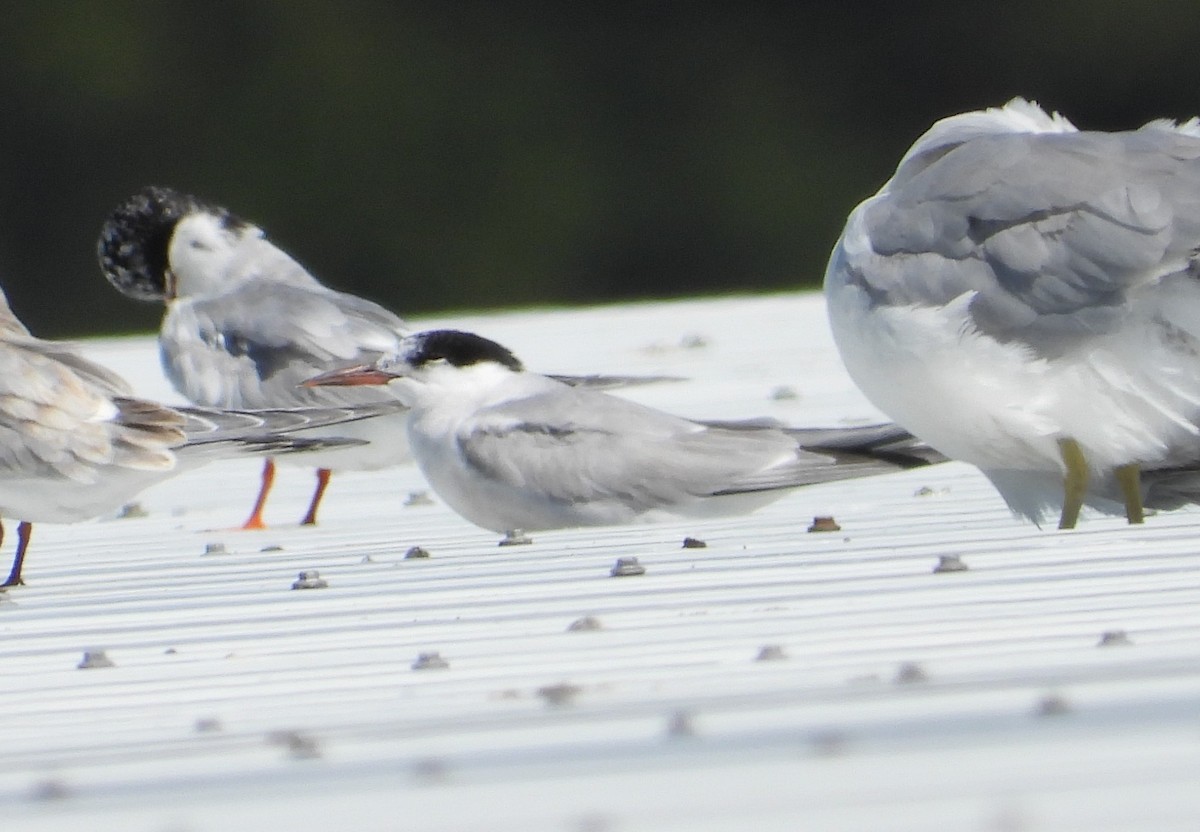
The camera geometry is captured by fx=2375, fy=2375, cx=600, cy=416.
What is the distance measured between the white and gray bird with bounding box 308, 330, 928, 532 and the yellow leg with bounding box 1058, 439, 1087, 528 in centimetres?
58

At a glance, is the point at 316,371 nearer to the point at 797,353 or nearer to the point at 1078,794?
the point at 797,353

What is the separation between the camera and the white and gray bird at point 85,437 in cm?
483

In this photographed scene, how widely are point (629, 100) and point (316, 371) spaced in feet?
51.2

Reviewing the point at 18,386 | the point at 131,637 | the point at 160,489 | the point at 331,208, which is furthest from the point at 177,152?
the point at 131,637

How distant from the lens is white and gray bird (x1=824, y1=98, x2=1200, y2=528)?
424cm

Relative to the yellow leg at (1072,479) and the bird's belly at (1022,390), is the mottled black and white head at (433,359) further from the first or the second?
the yellow leg at (1072,479)

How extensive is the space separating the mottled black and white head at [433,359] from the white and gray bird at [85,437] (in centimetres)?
58

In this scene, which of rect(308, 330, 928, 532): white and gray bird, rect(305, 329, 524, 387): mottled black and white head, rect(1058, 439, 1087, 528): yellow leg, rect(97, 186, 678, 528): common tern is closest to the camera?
rect(1058, 439, 1087, 528): yellow leg

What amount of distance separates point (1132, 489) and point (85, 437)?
6.89 ft

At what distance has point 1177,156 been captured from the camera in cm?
434

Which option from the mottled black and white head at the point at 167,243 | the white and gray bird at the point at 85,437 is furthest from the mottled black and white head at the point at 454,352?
the mottled black and white head at the point at 167,243

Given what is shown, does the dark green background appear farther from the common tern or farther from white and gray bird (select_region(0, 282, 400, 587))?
white and gray bird (select_region(0, 282, 400, 587))

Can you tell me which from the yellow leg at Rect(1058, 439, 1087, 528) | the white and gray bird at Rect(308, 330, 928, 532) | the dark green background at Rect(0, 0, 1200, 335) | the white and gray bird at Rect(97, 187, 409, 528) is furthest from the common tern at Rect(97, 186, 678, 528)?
the dark green background at Rect(0, 0, 1200, 335)

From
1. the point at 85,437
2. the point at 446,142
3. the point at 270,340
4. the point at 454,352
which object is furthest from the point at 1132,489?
the point at 446,142
